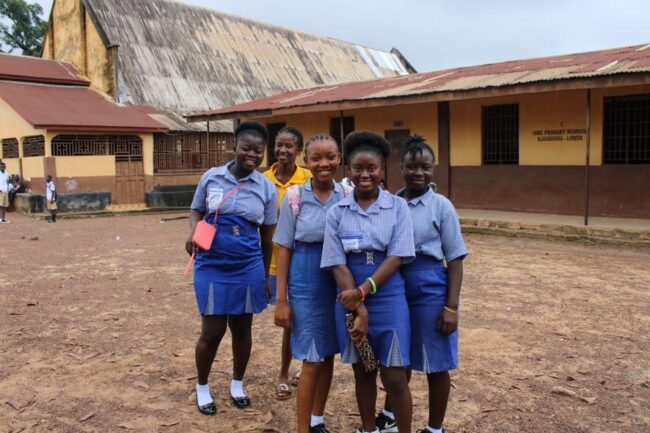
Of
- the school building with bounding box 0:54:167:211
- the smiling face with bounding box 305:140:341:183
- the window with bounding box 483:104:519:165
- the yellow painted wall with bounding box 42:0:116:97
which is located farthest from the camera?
the yellow painted wall with bounding box 42:0:116:97

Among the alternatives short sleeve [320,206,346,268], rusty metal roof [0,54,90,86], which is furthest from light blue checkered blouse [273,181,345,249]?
rusty metal roof [0,54,90,86]

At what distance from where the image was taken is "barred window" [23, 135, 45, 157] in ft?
56.3

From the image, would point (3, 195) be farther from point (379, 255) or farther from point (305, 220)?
point (379, 255)

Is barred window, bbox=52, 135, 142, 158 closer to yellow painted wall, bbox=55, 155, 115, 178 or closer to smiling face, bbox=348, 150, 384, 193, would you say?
yellow painted wall, bbox=55, 155, 115, 178

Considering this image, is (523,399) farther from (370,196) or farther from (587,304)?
(587,304)

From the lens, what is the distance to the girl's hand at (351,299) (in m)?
2.52

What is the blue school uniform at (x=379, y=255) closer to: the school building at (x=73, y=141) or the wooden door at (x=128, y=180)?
the school building at (x=73, y=141)

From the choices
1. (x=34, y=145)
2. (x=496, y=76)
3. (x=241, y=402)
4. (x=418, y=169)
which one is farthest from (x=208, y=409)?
(x=34, y=145)

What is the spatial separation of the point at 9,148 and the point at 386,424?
63.5ft

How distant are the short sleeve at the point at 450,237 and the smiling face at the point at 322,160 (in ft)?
1.92

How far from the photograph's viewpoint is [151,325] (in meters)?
5.35

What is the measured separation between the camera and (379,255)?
8.56 feet

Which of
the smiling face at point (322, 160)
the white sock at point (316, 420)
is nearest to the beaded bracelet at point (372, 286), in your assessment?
the smiling face at point (322, 160)

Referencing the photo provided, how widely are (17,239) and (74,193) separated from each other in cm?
589
